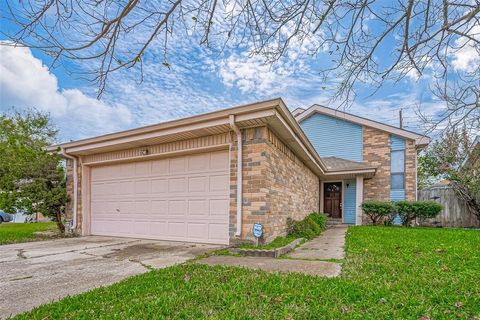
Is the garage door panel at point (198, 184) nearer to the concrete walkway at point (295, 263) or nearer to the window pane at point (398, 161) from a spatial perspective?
the concrete walkway at point (295, 263)

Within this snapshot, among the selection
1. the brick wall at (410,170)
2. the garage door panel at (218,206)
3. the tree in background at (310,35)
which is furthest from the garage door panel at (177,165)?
the brick wall at (410,170)

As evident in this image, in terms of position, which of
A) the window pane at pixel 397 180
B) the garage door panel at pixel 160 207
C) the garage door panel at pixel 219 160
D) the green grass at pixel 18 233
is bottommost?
the green grass at pixel 18 233

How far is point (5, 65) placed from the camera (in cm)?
355

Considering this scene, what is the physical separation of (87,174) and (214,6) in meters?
7.24

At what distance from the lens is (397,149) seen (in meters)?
13.5

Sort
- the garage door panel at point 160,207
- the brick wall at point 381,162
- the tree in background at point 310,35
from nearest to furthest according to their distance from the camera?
the tree in background at point 310,35, the garage door panel at point 160,207, the brick wall at point 381,162

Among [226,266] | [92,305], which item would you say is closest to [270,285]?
[226,266]

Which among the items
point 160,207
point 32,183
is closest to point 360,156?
point 160,207

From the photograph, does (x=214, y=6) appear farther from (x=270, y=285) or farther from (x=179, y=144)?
(x=179, y=144)

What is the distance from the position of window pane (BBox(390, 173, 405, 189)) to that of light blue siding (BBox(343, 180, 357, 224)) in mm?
1700

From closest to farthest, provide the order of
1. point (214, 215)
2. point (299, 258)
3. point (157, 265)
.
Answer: point (157, 265) < point (299, 258) < point (214, 215)

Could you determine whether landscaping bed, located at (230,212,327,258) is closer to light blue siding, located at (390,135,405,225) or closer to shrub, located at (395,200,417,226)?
shrub, located at (395,200,417,226)

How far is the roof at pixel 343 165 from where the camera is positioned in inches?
501

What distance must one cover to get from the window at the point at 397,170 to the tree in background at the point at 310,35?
1091 cm
